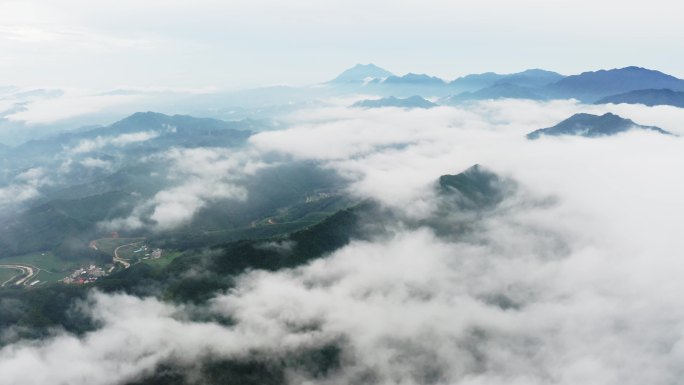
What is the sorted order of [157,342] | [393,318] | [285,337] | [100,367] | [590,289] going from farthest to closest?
[590,289]
[393,318]
[285,337]
[157,342]
[100,367]

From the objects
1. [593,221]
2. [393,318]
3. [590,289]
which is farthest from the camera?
[593,221]

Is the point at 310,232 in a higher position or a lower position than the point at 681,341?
higher

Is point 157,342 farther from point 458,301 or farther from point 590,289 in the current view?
point 590,289

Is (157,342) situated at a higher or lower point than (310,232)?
lower

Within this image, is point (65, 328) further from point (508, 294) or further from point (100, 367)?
point (508, 294)

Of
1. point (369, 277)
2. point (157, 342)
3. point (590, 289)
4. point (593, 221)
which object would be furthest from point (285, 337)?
point (593, 221)

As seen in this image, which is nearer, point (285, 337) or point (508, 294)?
point (285, 337)

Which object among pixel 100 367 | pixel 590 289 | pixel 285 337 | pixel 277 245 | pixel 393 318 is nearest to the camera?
pixel 100 367

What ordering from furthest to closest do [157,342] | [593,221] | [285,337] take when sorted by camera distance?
[593,221] → [285,337] → [157,342]

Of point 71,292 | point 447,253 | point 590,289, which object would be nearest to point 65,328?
point 71,292
